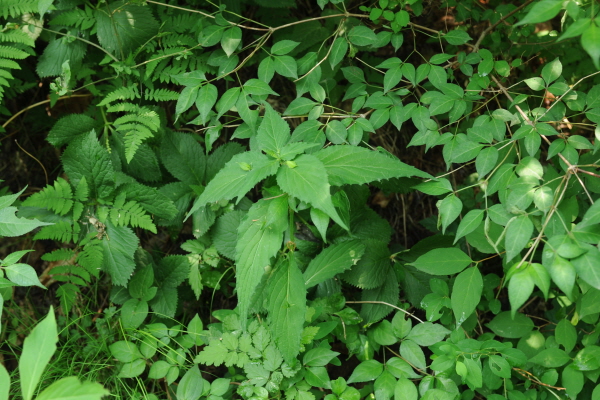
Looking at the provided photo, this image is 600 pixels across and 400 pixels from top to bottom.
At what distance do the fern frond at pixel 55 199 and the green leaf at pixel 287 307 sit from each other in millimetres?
1031

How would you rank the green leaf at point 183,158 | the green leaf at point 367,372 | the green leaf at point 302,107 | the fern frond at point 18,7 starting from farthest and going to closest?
the green leaf at point 183,158
the fern frond at point 18,7
the green leaf at point 302,107
the green leaf at point 367,372

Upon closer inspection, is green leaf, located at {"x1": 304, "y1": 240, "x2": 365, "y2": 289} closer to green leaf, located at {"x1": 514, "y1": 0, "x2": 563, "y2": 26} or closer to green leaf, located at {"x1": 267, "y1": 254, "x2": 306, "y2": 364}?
green leaf, located at {"x1": 267, "y1": 254, "x2": 306, "y2": 364}

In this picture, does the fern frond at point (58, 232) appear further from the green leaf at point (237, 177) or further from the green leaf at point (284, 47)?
the green leaf at point (284, 47)

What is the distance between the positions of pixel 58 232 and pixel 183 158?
0.61 m

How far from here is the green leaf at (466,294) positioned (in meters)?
1.60

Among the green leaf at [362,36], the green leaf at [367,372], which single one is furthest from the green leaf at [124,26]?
the green leaf at [367,372]

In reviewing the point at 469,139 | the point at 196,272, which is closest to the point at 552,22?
the point at 469,139

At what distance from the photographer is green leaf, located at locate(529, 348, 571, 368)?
169 centimetres

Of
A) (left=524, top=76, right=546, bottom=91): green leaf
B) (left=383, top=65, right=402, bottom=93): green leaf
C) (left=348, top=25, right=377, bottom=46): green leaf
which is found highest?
(left=348, top=25, right=377, bottom=46): green leaf

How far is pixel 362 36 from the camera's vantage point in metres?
1.84

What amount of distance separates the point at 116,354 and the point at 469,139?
5.29 feet

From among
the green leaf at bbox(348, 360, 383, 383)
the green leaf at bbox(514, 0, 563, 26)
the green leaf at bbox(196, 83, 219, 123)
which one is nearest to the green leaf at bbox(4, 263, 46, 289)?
the green leaf at bbox(196, 83, 219, 123)

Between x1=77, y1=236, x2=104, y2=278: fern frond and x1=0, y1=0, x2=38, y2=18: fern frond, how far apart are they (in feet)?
3.20

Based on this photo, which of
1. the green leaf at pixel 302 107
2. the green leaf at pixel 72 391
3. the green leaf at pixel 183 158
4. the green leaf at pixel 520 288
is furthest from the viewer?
the green leaf at pixel 183 158
